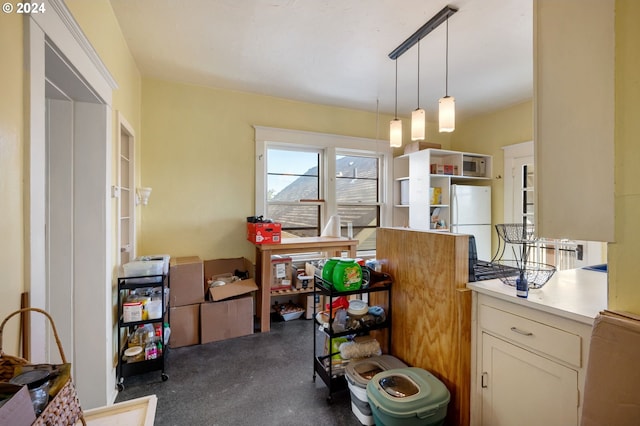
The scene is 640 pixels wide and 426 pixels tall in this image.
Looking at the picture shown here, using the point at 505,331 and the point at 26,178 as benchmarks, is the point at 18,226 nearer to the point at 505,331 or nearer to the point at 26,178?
the point at 26,178

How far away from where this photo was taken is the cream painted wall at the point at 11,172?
828mm

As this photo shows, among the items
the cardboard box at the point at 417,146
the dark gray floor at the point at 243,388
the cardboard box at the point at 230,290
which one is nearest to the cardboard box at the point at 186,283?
the cardboard box at the point at 230,290

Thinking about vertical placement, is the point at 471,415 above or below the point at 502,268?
below

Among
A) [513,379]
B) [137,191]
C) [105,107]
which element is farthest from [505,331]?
[137,191]

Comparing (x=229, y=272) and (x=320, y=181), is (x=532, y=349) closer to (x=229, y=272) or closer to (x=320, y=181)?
(x=229, y=272)

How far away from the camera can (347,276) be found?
1.78m

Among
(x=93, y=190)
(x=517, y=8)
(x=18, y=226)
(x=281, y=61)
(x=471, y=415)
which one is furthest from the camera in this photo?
(x=281, y=61)

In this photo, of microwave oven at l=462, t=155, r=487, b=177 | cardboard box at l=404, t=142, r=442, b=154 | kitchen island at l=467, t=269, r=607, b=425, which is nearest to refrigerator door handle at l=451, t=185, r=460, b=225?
microwave oven at l=462, t=155, r=487, b=177

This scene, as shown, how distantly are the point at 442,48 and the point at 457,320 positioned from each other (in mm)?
A: 2185

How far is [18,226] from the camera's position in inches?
35.6

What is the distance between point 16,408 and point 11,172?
0.73 m

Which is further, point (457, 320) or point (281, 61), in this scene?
point (281, 61)

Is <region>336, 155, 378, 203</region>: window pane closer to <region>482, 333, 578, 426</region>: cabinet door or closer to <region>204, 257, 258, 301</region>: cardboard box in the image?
<region>204, 257, 258, 301</region>: cardboard box

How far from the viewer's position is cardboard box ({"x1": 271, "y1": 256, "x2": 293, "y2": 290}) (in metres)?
3.09
